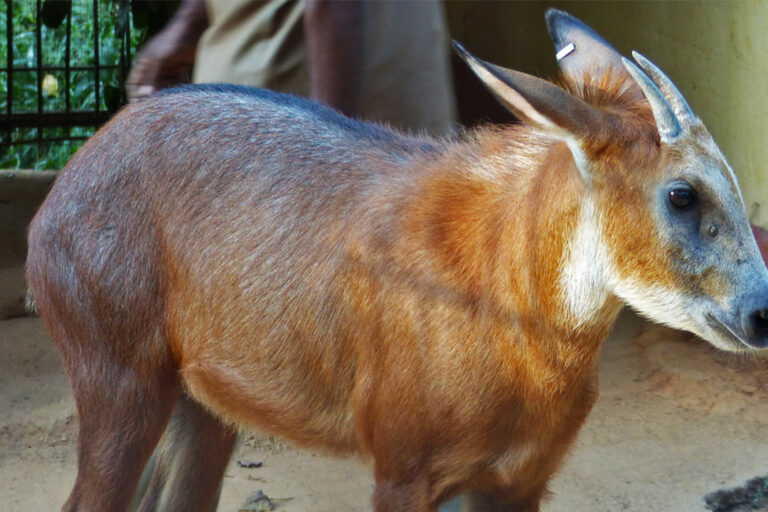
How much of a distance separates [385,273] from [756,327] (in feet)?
3.37

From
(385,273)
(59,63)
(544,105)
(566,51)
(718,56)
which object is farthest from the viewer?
(59,63)

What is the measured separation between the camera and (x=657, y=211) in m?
2.77

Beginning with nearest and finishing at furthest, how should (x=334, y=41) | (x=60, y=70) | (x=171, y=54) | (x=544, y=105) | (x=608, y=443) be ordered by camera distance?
(x=544, y=105) < (x=334, y=41) < (x=171, y=54) < (x=608, y=443) < (x=60, y=70)

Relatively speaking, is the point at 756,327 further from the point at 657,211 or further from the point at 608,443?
the point at 608,443

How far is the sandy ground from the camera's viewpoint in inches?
190

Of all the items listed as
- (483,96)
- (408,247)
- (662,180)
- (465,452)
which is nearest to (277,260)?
(408,247)

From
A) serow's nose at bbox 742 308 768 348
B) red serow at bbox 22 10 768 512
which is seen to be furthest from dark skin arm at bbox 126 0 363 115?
serow's nose at bbox 742 308 768 348

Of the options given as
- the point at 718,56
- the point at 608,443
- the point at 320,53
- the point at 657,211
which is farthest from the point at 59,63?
the point at 657,211

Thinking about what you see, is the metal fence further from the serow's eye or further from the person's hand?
the serow's eye

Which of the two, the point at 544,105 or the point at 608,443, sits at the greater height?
the point at 544,105

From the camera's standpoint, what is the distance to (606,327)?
2.99m

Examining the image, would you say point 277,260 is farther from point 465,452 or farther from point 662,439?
point 662,439

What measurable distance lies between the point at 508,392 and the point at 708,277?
622 millimetres

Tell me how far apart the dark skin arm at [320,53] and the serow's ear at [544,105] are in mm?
872
